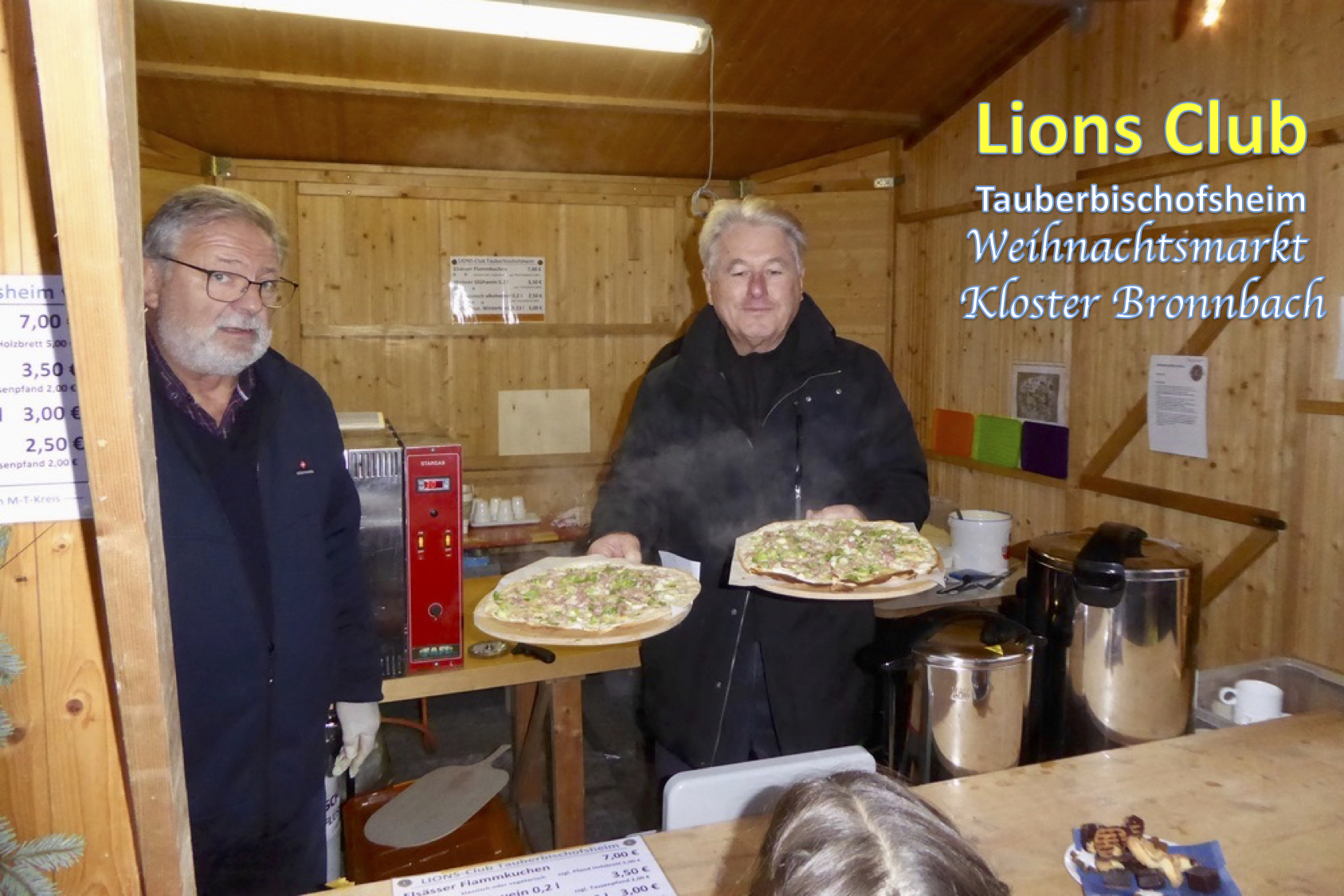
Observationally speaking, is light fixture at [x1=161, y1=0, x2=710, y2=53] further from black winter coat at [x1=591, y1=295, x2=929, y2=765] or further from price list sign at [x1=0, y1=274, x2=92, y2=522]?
price list sign at [x1=0, y1=274, x2=92, y2=522]

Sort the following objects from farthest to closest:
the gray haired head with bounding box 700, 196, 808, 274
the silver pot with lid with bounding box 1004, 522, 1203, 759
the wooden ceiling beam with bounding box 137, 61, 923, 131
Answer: the wooden ceiling beam with bounding box 137, 61, 923, 131 < the gray haired head with bounding box 700, 196, 808, 274 < the silver pot with lid with bounding box 1004, 522, 1203, 759

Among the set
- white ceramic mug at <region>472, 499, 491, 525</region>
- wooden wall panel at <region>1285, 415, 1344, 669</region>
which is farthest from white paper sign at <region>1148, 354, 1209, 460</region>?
white ceramic mug at <region>472, 499, 491, 525</region>

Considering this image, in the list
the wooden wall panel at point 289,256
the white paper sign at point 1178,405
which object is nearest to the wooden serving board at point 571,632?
the white paper sign at point 1178,405

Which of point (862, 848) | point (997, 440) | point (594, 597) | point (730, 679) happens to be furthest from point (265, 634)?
point (997, 440)

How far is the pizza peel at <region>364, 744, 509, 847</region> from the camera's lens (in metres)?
2.56

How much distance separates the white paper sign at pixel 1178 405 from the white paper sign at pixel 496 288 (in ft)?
13.2

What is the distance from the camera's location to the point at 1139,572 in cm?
211

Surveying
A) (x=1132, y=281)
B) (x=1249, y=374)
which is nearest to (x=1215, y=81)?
A: (x=1132, y=281)

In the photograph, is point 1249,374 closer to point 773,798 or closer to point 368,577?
point 773,798

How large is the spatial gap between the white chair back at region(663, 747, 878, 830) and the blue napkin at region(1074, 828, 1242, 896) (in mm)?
332

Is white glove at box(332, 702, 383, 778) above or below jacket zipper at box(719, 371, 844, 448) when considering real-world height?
below

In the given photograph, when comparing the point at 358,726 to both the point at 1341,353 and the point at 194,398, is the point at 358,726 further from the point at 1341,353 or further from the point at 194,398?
the point at 1341,353

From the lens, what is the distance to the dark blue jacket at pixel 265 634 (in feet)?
5.80

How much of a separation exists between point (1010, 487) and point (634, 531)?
138 inches
